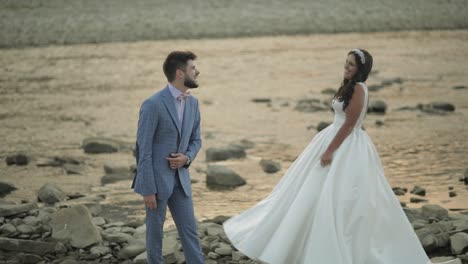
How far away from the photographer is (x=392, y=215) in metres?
7.29

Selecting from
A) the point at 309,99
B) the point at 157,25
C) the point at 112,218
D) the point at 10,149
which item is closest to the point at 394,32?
the point at 157,25

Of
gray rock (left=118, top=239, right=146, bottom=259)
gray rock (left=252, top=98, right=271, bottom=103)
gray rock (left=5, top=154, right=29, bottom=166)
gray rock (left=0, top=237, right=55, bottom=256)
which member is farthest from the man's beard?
gray rock (left=252, top=98, right=271, bottom=103)

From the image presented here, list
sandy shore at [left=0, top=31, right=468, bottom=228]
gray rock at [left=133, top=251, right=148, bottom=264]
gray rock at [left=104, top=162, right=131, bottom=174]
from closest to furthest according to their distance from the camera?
gray rock at [left=133, top=251, right=148, bottom=264]
sandy shore at [left=0, top=31, right=468, bottom=228]
gray rock at [left=104, top=162, right=131, bottom=174]

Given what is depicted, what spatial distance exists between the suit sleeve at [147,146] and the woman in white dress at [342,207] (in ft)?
4.25

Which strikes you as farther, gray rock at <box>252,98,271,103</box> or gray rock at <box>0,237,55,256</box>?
gray rock at <box>252,98,271,103</box>

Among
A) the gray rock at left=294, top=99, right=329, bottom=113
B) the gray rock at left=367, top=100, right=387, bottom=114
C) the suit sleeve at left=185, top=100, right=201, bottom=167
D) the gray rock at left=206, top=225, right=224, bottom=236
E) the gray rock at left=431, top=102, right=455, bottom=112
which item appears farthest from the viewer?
the gray rock at left=294, top=99, right=329, bottom=113

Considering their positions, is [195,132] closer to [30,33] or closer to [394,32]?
[30,33]

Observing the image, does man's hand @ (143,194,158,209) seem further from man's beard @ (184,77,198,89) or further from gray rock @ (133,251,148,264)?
gray rock @ (133,251,148,264)

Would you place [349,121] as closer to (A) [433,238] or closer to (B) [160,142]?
(B) [160,142]

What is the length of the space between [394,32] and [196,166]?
22.7 m

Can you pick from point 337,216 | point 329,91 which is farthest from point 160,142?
point 329,91

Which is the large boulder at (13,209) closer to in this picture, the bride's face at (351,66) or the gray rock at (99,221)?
the gray rock at (99,221)

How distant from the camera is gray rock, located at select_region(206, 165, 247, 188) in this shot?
493 inches

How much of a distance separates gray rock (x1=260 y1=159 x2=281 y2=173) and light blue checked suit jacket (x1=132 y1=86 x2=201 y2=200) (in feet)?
22.3
